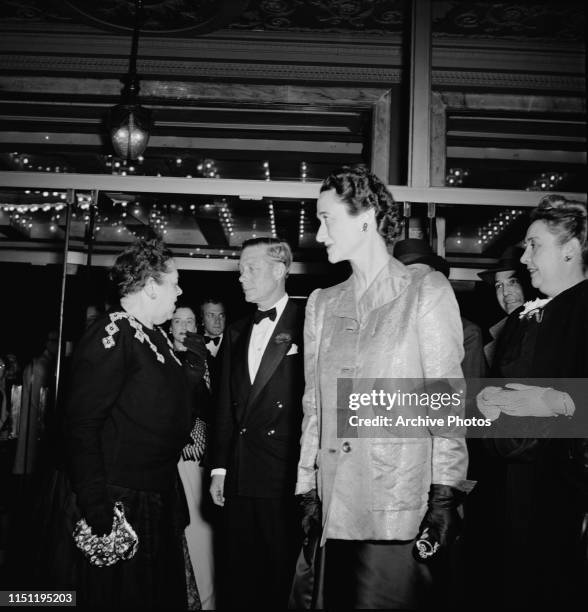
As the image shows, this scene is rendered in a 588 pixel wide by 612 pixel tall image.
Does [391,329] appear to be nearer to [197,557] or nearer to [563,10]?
[197,557]

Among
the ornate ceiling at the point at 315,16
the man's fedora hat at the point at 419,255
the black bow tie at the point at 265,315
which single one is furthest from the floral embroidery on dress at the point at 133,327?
the ornate ceiling at the point at 315,16

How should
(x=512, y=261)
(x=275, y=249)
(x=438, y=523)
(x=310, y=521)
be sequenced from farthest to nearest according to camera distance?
(x=512, y=261) → (x=275, y=249) → (x=310, y=521) → (x=438, y=523)

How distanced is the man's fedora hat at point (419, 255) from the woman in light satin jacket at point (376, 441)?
0.98 meters

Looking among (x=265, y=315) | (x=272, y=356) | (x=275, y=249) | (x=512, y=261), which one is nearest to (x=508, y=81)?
(x=512, y=261)

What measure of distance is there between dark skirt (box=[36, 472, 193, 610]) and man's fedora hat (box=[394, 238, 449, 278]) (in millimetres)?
1579

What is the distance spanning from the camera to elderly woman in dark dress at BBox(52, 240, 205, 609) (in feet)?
7.26

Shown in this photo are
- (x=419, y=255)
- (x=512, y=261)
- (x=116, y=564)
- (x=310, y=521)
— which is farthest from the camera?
(x=512, y=261)

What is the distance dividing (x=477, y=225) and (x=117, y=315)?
576cm

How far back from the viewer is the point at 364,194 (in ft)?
6.16

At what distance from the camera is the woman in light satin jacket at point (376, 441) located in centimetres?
165

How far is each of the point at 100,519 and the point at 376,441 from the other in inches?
43.5

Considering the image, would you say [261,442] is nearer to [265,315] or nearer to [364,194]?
[265,315]

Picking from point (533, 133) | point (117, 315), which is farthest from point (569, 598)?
point (533, 133)

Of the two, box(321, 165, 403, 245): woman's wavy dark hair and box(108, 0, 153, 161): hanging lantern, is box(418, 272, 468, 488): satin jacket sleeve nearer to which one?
box(321, 165, 403, 245): woman's wavy dark hair
